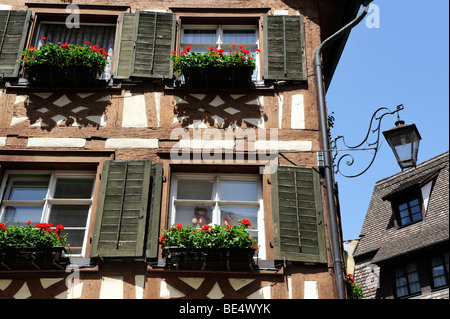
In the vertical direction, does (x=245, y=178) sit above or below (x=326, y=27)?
below

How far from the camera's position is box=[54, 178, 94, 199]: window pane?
7.80 m

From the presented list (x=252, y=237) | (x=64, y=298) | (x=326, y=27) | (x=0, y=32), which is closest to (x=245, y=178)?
(x=252, y=237)

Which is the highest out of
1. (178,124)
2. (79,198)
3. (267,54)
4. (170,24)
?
(170,24)

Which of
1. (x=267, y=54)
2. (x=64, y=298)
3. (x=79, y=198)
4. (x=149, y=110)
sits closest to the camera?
(x=64, y=298)

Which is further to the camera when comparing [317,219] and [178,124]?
[178,124]

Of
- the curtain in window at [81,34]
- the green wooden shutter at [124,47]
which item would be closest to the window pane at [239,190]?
the green wooden shutter at [124,47]

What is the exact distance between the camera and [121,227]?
7.20 m

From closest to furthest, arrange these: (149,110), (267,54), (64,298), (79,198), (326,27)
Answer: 1. (64,298)
2. (79,198)
3. (149,110)
4. (267,54)
5. (326,27)

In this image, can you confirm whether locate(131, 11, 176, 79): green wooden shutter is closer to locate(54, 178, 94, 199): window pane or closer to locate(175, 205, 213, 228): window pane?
locate(54, 178, 94, 199): window pane

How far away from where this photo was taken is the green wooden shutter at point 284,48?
28.2 ft

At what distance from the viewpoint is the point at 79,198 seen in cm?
775

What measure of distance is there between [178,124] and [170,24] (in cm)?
188

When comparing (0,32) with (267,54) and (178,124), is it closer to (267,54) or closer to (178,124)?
(178,124)

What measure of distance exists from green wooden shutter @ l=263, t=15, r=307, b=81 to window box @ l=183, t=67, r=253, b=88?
0.39 meters
